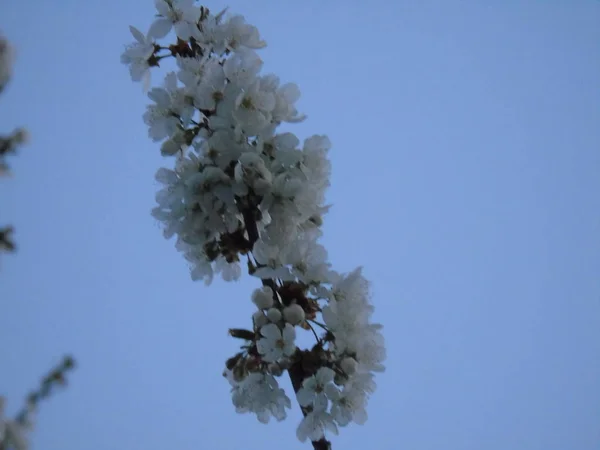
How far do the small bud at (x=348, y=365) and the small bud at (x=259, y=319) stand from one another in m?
Result: 0.39

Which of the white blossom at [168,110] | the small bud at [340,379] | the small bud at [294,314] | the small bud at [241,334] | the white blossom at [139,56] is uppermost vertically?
the white blossom at [139,56]

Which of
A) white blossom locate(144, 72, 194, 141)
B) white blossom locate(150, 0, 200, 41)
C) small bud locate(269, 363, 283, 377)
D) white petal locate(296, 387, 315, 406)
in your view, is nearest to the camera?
white petal locate(296, 387, 315, 406)

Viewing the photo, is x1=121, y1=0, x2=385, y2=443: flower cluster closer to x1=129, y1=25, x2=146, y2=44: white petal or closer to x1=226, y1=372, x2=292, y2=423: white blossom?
x1=226, y1=372, x2=292, y2=423: white blossom

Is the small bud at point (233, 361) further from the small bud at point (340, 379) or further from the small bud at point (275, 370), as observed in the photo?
the small bud at point (340, 379)

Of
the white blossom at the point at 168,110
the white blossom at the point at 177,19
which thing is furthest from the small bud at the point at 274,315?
the white blossom at the point at 177,19

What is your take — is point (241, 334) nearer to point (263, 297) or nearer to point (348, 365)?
point (263, 297)

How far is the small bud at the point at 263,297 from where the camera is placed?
2.66 metres

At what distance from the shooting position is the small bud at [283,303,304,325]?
258 centimetres

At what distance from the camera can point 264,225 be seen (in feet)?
9.70

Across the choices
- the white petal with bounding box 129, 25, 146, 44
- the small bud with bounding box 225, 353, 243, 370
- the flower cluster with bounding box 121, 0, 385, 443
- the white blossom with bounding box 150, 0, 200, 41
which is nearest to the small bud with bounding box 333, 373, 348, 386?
the flower cluster with bounding box 121, 0, 385, 443

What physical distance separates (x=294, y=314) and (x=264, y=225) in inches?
22.3

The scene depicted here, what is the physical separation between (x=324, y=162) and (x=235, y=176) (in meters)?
0.55

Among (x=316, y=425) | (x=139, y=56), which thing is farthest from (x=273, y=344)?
(x=139, y=56)

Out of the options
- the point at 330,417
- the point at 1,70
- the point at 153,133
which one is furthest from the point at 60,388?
the point at 330,417
